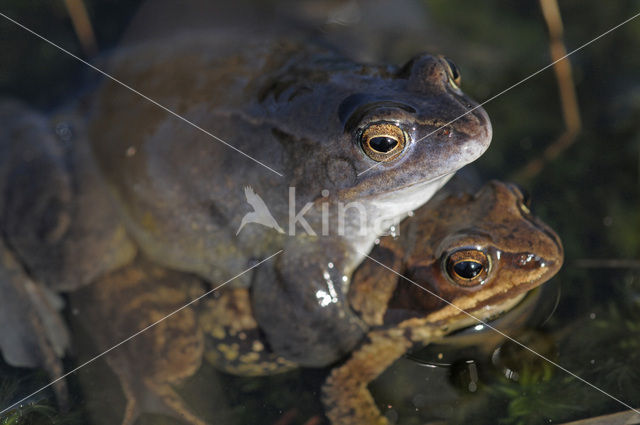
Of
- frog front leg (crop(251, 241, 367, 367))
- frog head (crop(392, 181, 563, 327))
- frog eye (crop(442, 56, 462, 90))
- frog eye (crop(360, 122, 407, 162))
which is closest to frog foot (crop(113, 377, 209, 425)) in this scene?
frog front leg (crop(251, 241, 367, 367))

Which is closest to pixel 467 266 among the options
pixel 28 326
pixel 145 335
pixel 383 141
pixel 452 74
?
pixel 383 141

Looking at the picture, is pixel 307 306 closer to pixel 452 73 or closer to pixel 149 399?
pixel 149 399

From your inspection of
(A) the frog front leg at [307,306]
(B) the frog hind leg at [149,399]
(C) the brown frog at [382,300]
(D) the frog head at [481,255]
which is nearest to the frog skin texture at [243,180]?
(A) the frog front leg at [307,306]

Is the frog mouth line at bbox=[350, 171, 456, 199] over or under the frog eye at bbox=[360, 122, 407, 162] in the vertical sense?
under

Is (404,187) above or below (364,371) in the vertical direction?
above

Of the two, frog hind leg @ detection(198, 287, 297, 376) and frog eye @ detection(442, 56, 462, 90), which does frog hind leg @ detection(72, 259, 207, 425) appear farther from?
frog eye @ detection(442, 56, 462, 90)
